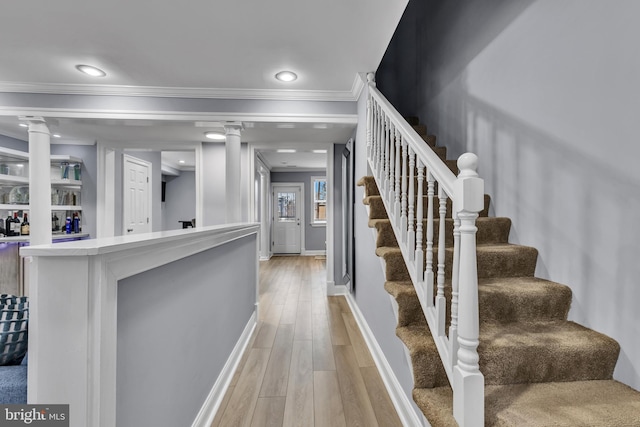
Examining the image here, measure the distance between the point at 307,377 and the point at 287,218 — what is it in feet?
19.7

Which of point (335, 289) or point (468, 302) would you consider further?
point (335, 289)

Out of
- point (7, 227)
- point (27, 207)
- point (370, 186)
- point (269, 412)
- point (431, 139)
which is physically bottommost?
point (269, 412)

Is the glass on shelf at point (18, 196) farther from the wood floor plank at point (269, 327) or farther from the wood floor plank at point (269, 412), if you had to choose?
the wood floor plank at point (269, 412)

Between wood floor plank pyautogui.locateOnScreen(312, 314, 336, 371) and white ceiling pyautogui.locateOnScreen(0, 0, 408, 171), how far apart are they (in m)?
2.02

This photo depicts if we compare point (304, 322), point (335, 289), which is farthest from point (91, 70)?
point (335, 289)

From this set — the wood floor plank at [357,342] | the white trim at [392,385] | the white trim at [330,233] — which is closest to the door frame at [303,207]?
the white trim at [330,233]

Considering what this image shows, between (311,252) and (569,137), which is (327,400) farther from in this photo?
(311,252)

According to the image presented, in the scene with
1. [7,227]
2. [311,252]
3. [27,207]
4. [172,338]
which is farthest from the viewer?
[311,252]

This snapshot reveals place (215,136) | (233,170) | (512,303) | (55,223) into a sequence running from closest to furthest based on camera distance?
(512,303) < (233,170) < (215,136) < (55,223)

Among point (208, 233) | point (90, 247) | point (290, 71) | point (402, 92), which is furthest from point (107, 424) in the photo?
point (402, 92)

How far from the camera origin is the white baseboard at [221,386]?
60.3 inches

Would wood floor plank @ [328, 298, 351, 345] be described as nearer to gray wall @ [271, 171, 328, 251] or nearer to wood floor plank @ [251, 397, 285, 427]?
wood floor plank @ [251, 397, 285, 427]

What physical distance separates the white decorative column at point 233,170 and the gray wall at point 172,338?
3.26ft

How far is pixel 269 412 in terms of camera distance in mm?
1692
